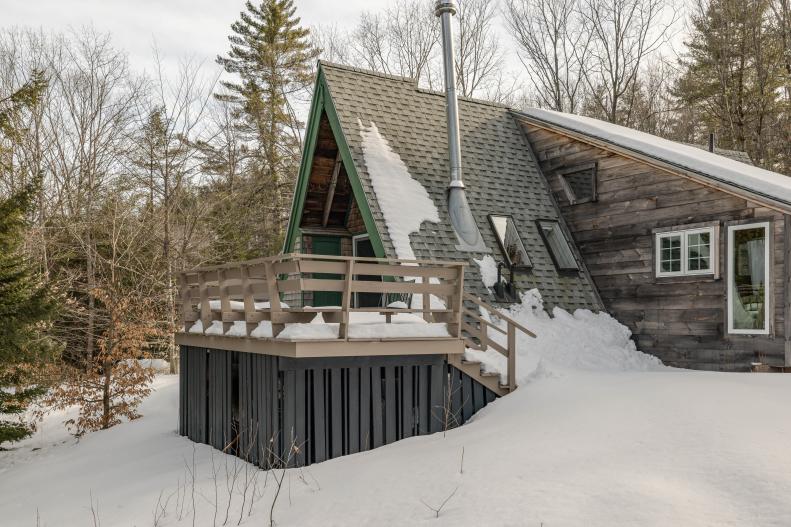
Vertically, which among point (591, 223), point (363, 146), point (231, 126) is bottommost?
point (591, 223)

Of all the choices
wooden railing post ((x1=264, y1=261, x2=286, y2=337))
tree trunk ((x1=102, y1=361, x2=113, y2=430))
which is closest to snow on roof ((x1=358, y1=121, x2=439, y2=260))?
wooden railing post ((x1=264, y1=261, x2=286, y2=337))

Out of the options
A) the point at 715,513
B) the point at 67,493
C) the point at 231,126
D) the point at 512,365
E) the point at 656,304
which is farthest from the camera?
the point at 231,126

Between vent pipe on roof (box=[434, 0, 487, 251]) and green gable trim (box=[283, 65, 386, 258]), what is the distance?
164 centimetres

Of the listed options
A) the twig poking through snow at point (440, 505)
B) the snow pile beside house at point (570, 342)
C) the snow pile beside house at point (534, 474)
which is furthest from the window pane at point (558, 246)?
the twig poking through snow at point (440, 505)

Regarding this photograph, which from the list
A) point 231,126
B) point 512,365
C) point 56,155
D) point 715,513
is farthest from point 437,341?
point 231,126

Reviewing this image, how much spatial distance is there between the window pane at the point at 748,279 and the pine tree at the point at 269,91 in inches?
712

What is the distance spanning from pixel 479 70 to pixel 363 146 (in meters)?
18.2

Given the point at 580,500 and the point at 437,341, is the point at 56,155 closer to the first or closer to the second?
the point at 437,341

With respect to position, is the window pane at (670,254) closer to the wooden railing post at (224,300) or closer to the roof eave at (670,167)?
the roof eave at (670,167)

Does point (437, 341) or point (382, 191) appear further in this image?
point (382, 191)

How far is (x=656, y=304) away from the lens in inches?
444

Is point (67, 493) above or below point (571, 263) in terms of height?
below

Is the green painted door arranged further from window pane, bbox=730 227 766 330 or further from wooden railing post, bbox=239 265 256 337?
window pane, bbox=730 227 766 330

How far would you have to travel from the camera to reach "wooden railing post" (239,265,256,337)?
7.97 m
